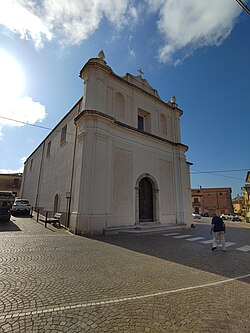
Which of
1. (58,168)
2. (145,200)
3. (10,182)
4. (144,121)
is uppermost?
(144,121)

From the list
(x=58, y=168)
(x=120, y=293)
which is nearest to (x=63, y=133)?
(x=58, y=168)

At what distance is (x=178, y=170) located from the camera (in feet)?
51.0

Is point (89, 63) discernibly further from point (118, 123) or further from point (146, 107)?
point (146, 107)

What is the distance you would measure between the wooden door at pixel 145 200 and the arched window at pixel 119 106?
4.94 m

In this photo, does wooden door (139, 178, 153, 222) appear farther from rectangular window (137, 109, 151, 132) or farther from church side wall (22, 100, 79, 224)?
church side wall (22, 100, 79, 224)

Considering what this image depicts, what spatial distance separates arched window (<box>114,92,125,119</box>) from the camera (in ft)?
43.3

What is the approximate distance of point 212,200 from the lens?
52.5 m

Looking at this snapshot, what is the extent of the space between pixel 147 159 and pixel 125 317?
11.7 meters

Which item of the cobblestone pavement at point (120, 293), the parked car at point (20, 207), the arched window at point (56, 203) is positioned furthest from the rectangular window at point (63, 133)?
the cobblestone pavement at point (120, 293)

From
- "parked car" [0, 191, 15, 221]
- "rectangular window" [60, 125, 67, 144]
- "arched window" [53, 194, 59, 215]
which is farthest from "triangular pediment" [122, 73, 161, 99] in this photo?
"parked car" [0, 191, 15, 221]

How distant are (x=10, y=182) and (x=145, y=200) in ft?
118

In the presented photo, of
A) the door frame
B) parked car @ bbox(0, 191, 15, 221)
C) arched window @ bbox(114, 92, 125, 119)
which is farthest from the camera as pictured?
arched window @ bbox(114, 92, 125, 119)

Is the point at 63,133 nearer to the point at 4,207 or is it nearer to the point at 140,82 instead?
the point at 4,207

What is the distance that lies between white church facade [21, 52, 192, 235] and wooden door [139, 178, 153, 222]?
7 centimetres
